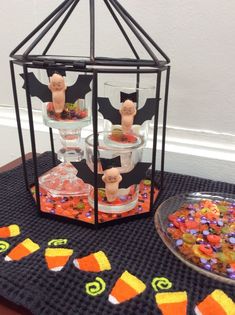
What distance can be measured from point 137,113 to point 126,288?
0.78 feet

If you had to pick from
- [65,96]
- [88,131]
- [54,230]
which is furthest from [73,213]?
[88,131]

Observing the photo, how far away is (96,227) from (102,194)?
0.16 ft

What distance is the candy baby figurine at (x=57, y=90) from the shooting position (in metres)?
0.43

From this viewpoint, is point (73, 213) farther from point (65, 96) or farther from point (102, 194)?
point (65, 96)

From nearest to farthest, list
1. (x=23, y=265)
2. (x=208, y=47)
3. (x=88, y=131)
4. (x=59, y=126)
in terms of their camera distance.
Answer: (x=23, y=265) → (x=59, y=126) → (x=208, y=47) → (x=88, y=131)

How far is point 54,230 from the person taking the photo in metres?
0.45

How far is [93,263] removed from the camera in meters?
0.38

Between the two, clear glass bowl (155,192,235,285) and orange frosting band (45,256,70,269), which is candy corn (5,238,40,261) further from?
clear glass bowl (155,192,235,285)

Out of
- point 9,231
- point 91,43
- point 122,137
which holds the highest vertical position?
point 91,43

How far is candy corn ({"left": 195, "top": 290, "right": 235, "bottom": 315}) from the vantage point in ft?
1.03

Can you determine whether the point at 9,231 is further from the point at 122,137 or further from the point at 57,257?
the point at 122,137

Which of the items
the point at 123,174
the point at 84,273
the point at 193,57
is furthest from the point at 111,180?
the point at 193,57

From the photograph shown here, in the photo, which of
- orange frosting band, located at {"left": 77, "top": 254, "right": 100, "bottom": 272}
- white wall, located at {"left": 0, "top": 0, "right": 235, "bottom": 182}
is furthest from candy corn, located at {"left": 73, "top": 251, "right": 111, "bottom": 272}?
white wall, located at {"left": 0, "top": 0, "right": 235, "bottom": 182}

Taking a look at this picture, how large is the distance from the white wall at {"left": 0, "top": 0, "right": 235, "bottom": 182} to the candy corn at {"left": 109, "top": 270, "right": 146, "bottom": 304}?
35 centimetres
